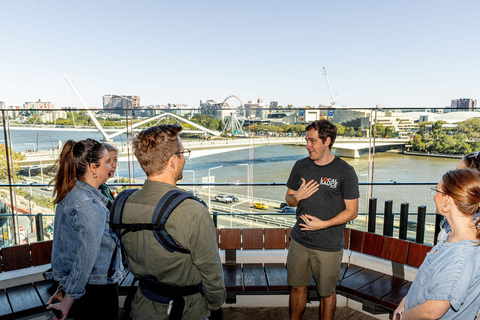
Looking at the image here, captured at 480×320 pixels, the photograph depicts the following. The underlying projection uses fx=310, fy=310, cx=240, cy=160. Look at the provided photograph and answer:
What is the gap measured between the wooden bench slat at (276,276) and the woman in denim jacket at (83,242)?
143 centimetres

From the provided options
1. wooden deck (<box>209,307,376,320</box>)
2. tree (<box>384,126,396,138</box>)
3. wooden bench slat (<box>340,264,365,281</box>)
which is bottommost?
wooden deck (<box>209,307,376,320</box>)

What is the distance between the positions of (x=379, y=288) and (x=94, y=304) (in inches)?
89.7

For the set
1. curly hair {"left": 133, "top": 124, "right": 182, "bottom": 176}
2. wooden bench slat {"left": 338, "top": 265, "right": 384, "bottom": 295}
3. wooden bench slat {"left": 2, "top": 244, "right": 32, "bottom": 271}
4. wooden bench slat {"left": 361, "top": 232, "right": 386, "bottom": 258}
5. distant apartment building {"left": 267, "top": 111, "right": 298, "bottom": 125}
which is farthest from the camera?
distant apartment building {"left": 267, "top": 111, "right": 298, "bottom": 125}

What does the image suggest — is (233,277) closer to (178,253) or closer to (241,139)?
(178,253)

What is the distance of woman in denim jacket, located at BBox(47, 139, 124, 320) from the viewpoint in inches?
62.6

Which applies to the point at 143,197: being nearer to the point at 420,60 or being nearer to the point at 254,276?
the point at 254,276

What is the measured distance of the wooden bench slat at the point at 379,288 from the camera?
2.58m

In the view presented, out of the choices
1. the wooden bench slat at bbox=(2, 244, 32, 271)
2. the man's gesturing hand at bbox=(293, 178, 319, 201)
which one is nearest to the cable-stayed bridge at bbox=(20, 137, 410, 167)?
the wooden bench slat at bbox=(2, 244, 32, 271)

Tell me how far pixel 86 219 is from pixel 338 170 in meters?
1.78

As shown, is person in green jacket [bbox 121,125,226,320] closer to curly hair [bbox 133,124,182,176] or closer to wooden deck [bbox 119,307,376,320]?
curly hair [bbox 133,124,182,176]

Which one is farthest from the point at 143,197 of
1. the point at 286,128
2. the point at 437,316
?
the point at 286,128

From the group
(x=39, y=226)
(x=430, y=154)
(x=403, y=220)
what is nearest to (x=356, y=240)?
(x=403, y=220)

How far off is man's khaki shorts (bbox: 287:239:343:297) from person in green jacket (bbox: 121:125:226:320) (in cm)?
123

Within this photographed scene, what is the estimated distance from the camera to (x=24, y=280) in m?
2.89
